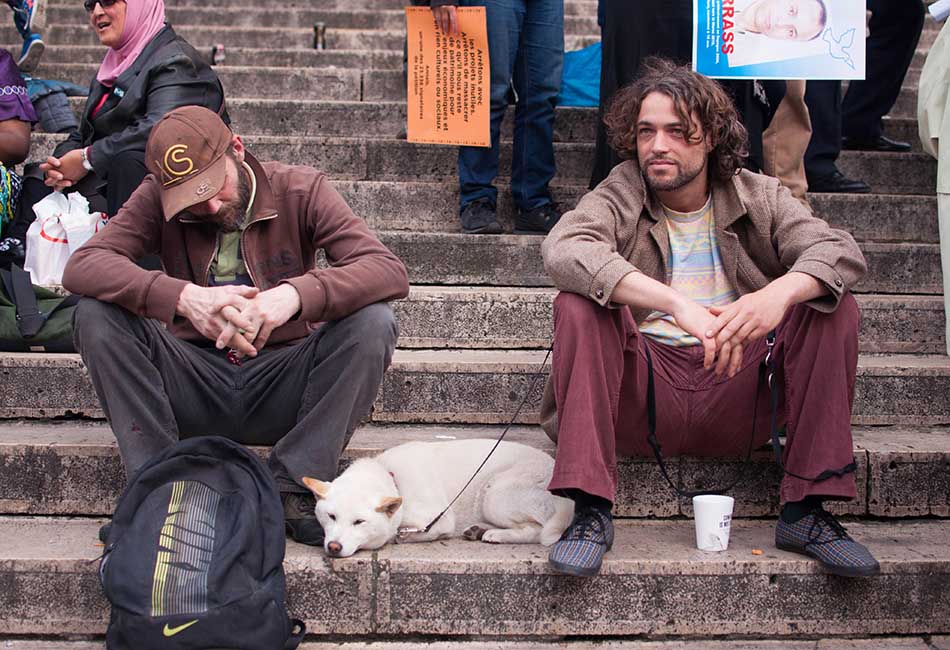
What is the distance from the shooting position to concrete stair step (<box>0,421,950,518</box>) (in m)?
3.37

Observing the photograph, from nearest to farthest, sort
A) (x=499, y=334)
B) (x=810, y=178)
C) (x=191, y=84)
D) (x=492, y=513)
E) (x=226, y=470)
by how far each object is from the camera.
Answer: (x=226, y=470)
(x=492, y=513)
(x=499, y=334)
(x=191, y=84)
(x=810, y=178)

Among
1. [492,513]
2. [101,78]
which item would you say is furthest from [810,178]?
[101,78]

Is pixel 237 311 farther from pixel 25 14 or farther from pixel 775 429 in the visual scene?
pixel 25 14

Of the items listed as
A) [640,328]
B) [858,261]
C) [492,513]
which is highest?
[858,261]

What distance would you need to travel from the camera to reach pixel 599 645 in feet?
9.80

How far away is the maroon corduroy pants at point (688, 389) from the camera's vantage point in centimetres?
293

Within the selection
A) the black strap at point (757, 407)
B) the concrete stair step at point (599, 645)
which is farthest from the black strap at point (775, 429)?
the concrete stair step at point (599, 645)

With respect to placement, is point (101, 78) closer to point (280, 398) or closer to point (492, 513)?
point (280, 398)

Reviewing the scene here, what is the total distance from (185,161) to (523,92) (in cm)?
221

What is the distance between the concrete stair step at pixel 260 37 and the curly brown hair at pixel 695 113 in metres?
3.97

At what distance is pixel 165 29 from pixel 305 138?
85 centimetres

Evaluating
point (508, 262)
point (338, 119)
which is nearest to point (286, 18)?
point (338, 119)

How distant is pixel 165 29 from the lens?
4.84m

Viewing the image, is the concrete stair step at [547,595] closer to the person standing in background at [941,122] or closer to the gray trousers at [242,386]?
the gray trousers at [242,386]
